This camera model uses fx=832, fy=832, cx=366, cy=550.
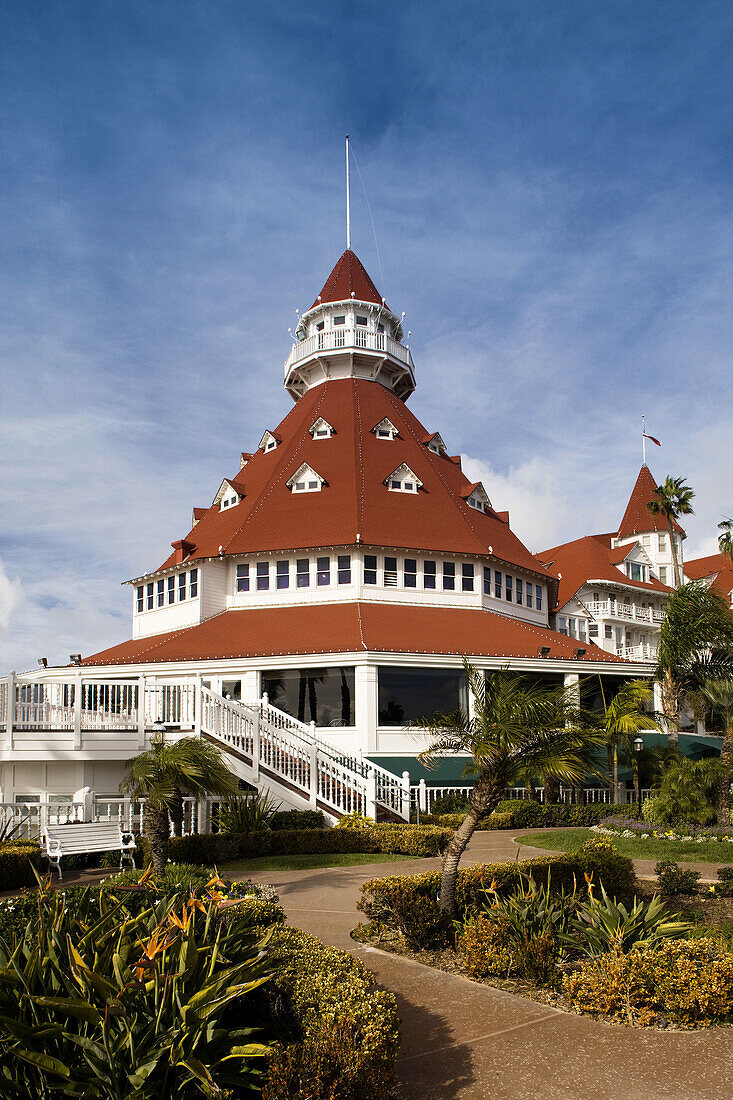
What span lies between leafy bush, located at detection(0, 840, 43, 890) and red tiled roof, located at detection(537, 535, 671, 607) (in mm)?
42304

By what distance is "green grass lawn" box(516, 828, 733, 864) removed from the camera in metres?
18.0

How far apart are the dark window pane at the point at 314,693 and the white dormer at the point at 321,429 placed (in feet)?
47.8

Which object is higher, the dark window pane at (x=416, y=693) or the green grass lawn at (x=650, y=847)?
the dark window pane at (x=416, y=693)

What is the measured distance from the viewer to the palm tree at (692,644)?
103 feet

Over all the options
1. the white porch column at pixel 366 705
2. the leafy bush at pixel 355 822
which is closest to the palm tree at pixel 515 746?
the leafy bush at pixel 355 822

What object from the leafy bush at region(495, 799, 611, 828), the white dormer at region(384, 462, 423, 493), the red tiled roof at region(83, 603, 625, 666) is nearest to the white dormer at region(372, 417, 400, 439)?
the white dormer at region(384, 462, 423, 493)

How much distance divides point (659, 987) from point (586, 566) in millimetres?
48172

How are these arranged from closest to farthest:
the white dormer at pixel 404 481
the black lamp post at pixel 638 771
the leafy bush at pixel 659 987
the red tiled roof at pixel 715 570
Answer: the leafy bush at pixel 659 987
the black lamp post at pixel 638 771
the white dormer at pixel 404 481
the red tiled roof at pixel 715 570

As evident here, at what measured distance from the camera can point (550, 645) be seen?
107 feet

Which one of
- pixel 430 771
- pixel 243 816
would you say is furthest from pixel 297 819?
pixel 430 771

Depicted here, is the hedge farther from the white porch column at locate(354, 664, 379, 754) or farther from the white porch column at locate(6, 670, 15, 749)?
the white porch column at locate(354, 664, 379, 754)

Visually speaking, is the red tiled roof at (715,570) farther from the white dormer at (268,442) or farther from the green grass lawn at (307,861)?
the green grass lawn at (307,861)

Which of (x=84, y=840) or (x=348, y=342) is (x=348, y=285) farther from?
(x=84, y=840)

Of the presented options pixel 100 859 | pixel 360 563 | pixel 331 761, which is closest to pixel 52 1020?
pixel 100 859
